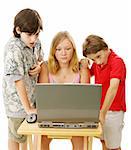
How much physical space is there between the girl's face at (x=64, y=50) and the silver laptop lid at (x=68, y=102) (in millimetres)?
447

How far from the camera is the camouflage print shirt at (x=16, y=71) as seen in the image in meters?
2.53

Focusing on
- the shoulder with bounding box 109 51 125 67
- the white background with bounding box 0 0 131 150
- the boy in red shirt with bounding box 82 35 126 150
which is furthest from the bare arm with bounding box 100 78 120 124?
the white background with bounding box 0 0 131 150

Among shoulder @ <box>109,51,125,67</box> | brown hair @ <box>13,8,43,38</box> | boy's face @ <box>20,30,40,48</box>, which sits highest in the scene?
brown hair @ <box>13,8,43,38</box>

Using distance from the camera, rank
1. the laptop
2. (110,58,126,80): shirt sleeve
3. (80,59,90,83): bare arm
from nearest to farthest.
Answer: the laptop
(110,58,126,80): shirt sleeve
(80,59,90,83): bare arm

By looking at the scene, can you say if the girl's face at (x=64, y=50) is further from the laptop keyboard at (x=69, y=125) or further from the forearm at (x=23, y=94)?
the laptop keyboard at (x=69, y=125)

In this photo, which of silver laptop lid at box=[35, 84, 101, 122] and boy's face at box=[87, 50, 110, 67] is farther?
boy's face at box=[87, 50, 110, 67]

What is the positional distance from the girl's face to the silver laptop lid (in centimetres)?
45

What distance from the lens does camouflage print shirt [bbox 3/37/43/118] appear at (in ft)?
8.29

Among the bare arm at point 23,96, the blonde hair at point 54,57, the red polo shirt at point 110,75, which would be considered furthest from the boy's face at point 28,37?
the red polo shirt at point 110,75

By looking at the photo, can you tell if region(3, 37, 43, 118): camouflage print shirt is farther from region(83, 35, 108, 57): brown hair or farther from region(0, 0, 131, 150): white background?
region(0, 0, 131, 150): white background

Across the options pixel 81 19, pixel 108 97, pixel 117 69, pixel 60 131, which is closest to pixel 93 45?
pixel 117 69

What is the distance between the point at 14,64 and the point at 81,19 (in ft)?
4.15

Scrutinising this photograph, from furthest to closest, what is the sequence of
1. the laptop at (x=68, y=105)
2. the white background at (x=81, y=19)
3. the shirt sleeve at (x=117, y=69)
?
the white background at (x=81, y=19) → the shirt sleeve at (x=117, y=69) → the laptop at (x=68, y=105)

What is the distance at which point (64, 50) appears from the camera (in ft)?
8.52
